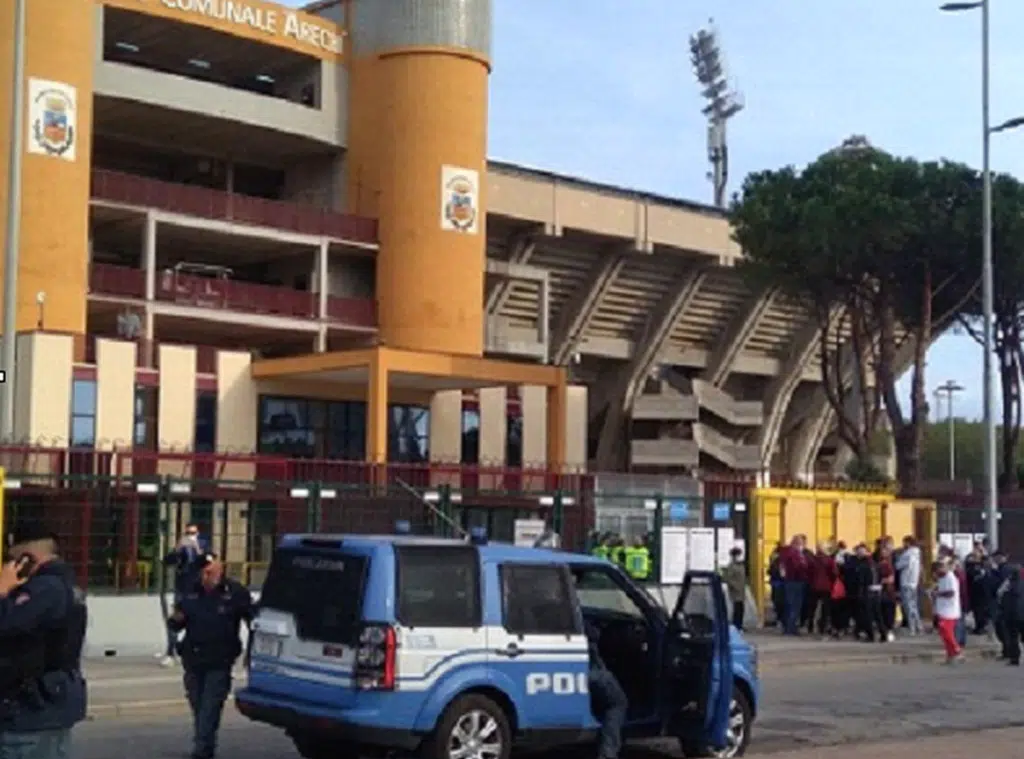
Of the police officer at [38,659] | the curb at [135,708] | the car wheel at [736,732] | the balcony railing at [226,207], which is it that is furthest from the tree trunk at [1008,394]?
the police officer at [38,659]

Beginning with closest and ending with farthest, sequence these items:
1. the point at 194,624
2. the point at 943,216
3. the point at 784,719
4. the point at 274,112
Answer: the point at 194,624, the point at 784,719, the point at 943,216, the point at 274,112

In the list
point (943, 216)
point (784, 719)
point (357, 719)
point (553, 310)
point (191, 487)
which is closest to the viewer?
point (357, 719)

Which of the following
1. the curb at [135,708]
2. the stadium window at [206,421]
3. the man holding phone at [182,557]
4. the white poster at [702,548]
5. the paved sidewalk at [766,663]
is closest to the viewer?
the curb at [135,708]

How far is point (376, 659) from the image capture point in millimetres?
11008

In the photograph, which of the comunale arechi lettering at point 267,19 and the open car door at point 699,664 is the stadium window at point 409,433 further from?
the open car door at point 699,664

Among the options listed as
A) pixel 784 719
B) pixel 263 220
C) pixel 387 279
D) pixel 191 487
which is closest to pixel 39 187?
pixel 263 220

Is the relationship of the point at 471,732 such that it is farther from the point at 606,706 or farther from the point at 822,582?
the point at 822,582

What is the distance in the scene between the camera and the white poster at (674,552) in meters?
28.0

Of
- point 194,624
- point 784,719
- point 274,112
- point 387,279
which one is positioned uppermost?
point 274,112

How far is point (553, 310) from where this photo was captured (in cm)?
6059

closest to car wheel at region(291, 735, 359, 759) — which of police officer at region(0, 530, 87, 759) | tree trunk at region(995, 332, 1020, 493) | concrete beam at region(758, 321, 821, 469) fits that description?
police officer at region(0, 530, 87, 759)

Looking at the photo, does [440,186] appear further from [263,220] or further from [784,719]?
[784,719]

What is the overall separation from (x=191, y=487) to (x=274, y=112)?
25.8 m

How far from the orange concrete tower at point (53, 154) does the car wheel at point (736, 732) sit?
30.3 meters
